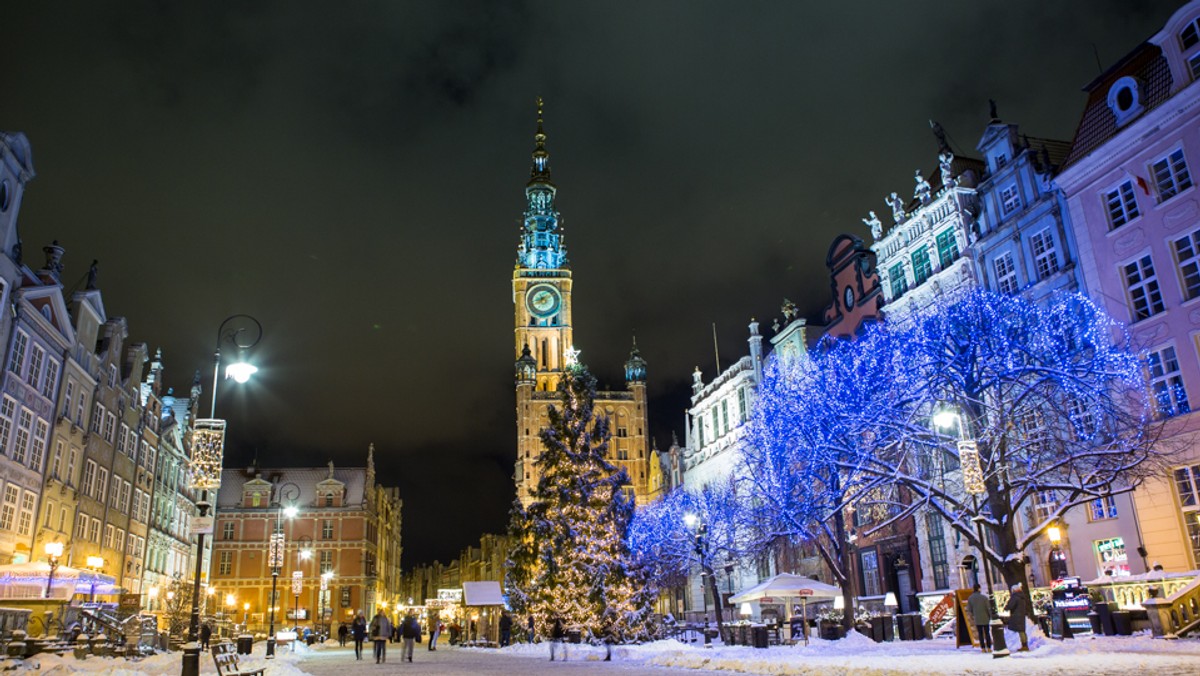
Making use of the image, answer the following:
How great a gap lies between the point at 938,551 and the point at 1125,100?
2022cm

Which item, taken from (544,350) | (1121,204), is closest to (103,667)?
(1121,204)

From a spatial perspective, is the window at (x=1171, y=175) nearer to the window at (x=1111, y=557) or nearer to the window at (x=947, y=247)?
the window at (x=947, y=247)

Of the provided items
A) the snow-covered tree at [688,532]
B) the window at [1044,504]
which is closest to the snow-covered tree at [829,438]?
the window at [1044,504]

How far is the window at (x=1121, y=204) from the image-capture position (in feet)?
93.3

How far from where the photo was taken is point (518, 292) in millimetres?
118375

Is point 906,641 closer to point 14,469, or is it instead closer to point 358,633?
point 358,633

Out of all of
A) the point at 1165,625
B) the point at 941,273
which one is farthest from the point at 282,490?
the point at 1165,625

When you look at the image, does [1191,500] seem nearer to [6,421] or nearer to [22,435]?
[6,421]

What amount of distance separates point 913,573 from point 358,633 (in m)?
25.4

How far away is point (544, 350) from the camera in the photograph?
114 metres

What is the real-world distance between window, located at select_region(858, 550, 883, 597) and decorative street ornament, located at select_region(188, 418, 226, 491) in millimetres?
33756

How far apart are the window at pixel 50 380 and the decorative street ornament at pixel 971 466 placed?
116ft

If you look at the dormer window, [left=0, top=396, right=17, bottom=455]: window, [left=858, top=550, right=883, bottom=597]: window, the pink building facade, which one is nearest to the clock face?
[left=858, top=550, right=883, bottom=597]: window

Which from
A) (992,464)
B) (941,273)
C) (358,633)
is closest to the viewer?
(992,464)
